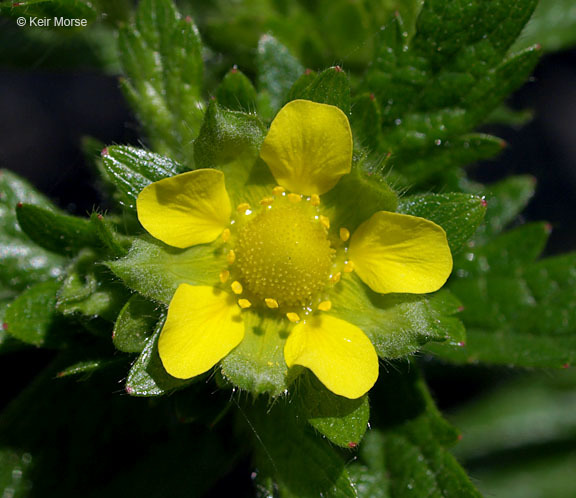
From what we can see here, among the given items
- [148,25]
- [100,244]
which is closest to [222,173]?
[100,244]

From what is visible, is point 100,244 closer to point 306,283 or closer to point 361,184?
point 306,283

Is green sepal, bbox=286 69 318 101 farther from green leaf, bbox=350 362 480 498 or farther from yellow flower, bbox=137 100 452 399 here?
green leaf, bbox=350 362 480 498

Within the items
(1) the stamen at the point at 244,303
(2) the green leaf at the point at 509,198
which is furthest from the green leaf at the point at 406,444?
(2) the green leaf at the point at 509,198

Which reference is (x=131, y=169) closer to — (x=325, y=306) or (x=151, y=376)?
(x=151, y=376)

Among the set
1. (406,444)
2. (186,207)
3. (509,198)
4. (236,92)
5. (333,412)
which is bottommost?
(406,444)

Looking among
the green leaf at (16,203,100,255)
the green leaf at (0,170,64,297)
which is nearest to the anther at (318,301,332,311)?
the green leaf at (16,203,100,255)

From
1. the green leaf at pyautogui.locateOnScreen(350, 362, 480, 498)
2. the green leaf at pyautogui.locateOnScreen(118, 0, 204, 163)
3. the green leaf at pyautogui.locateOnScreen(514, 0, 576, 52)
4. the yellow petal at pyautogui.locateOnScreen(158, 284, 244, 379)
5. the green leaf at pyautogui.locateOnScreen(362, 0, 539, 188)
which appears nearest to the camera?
the yellow petal at pyautogui.locateOnScreen(158, 284, 244, 379)

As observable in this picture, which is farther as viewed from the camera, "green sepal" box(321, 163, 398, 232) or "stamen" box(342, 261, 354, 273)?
"stamen" box(342, 261, 354, 273)

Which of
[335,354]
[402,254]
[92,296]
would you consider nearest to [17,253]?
[92,296]
